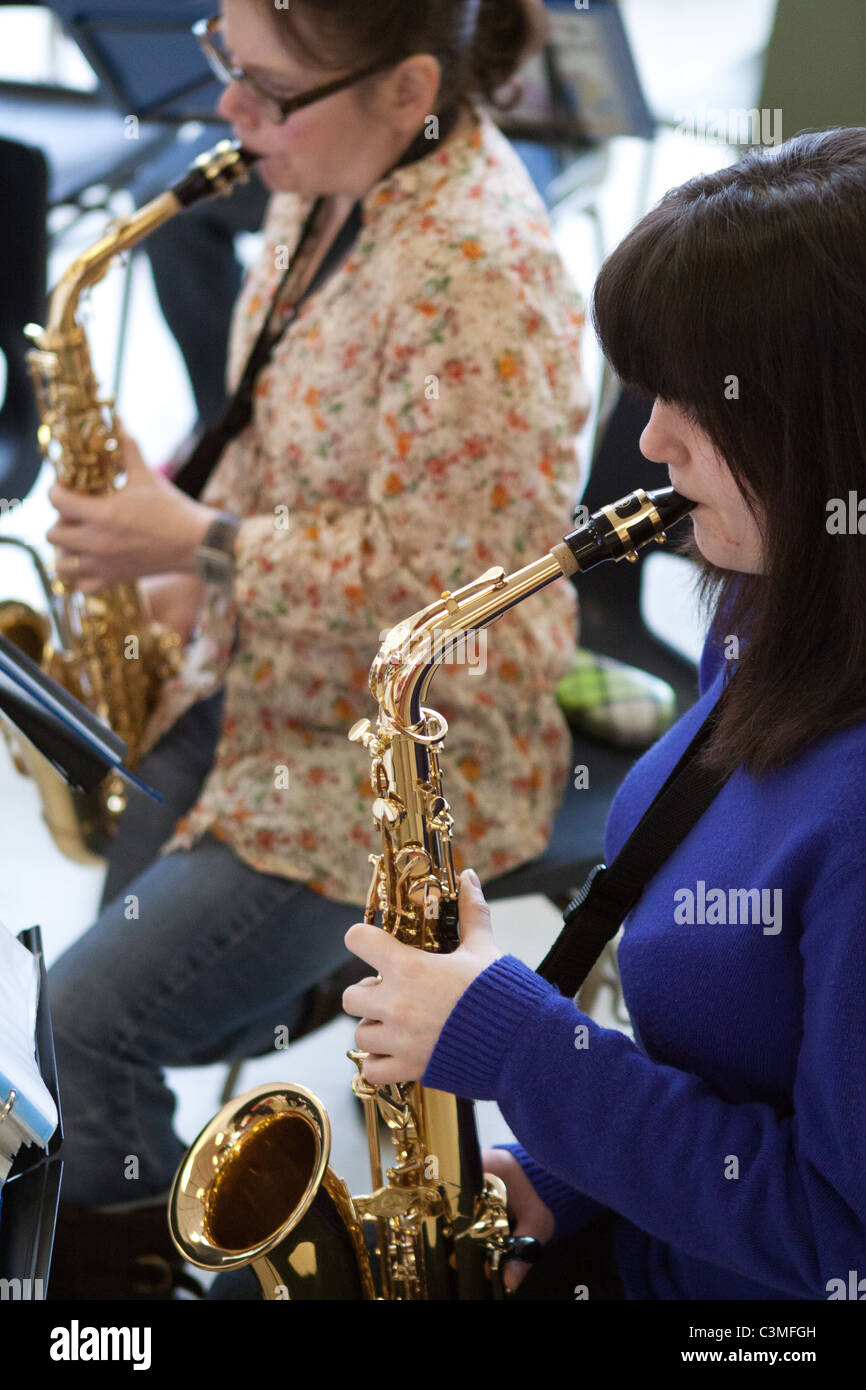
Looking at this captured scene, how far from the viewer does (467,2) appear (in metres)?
1.58

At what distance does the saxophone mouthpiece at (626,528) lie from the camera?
37.4 inches

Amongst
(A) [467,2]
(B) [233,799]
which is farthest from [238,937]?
(A) [467,2]

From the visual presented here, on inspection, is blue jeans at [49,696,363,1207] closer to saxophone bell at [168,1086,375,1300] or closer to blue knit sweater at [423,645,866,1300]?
saxophone bell at [168,1086,375,1300]

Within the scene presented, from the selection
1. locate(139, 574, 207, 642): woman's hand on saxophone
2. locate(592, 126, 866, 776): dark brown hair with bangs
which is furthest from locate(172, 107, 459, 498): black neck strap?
locate(592, 126, 866, 776): dark brown hair with bangs

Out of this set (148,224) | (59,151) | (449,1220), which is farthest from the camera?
(59,151)

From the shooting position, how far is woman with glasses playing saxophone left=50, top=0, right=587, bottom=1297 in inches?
57.5

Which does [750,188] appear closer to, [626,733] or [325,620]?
[325,620]

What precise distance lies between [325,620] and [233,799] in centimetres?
25

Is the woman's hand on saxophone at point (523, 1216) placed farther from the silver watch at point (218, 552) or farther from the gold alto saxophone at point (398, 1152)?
the silver watch at point (218, 552)

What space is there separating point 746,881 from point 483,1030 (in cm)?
22

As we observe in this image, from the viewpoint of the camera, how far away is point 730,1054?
0.92m

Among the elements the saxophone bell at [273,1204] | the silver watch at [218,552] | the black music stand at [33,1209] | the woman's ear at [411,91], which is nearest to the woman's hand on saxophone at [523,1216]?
the saxophone bell at [273,1204]

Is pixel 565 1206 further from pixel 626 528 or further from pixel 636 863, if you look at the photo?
pixel 626 528

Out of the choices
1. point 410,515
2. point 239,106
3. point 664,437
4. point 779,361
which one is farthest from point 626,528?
point 239,106
